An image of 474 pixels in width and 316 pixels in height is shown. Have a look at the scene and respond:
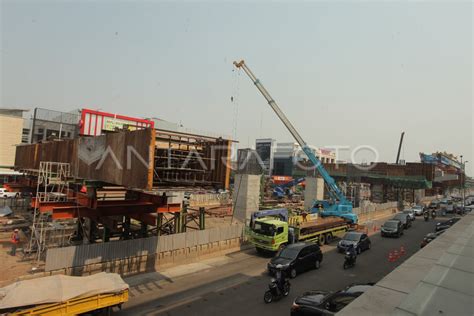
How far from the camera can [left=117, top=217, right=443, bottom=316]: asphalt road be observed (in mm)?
12500

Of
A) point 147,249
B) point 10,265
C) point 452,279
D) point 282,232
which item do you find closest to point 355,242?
point 282,232

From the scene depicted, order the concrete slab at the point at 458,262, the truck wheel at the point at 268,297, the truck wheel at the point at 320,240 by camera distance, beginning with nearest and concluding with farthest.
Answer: the concrete slab at the point at 458,262
the truck wheel at the point at 268,297
the truck wheel at the point at 320,240

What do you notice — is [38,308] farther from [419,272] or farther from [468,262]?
[468,262]

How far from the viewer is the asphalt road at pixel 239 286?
12500mm

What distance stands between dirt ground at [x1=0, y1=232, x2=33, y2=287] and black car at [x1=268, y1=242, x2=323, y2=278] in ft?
41.9

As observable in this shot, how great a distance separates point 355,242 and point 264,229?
690 centimetres

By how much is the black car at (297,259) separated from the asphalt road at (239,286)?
0.44 m

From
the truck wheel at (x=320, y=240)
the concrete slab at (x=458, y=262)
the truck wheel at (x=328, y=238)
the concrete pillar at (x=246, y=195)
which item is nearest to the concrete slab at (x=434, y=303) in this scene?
the concrete slab at (x=458, y=262)

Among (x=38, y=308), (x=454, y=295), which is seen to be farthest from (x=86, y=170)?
(x=454, y=295)

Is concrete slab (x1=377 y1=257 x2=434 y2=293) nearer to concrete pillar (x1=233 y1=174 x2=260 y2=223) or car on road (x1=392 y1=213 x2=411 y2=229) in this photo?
concrete pillar (x1=233 y1=174 x2=260 y2=223)

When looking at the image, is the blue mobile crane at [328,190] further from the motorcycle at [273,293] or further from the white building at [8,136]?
the white building at [8,136]

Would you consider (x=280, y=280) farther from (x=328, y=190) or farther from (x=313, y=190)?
(x=313, y=190)

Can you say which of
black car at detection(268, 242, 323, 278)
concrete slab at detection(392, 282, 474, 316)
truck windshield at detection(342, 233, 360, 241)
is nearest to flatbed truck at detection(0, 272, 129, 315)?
black car at detection(268, 242, 323, 278)

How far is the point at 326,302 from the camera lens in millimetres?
10484
